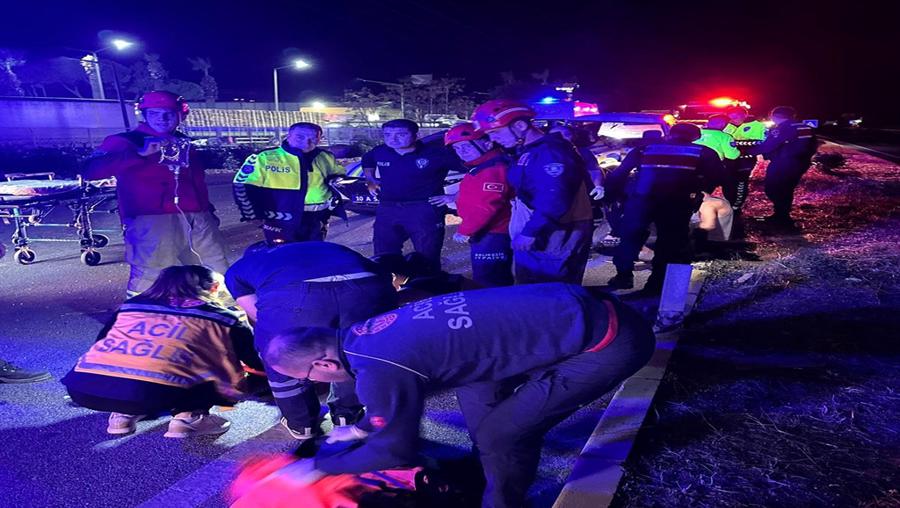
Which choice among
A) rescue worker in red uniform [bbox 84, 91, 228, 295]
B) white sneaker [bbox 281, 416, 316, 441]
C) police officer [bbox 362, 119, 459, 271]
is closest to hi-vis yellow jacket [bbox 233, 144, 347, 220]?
rescue worker in red uniform [bbox 84, 91, 228, 295]

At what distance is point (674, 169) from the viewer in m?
5.18

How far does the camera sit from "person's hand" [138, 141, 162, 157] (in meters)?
4.47

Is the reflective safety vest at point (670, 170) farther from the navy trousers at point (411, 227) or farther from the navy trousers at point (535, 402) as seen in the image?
the navy trousers at point (535, 402)

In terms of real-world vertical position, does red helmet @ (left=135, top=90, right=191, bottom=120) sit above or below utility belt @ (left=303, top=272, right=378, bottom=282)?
above

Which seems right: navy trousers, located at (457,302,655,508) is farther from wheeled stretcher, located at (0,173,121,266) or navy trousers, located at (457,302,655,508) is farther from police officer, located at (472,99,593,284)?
wheeled stretcher, located at (0,173,121,266)

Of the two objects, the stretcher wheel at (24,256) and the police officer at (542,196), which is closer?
the police officer at (542,196)

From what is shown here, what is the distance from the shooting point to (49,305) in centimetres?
548

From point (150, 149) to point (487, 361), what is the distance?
3616 mm

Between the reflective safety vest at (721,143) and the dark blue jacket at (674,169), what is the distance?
2684 millimetres

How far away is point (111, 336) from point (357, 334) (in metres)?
1.63

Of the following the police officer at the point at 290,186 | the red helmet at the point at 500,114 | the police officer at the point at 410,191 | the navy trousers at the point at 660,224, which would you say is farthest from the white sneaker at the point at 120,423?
the navy trousers at the point at 660,224

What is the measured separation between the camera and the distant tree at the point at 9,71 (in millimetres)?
30859

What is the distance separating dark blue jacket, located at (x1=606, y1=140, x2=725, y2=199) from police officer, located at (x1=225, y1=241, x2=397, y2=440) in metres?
3.29

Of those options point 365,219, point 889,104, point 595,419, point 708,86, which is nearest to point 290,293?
point 595,419
